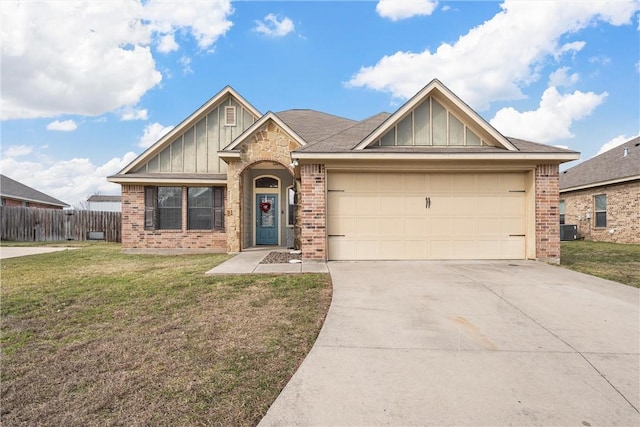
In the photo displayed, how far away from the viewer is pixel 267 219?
1392cm

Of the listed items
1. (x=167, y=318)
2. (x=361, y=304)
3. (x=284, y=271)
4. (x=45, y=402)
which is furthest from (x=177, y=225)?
(x=45, y=402)

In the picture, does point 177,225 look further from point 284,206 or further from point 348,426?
point 348,426

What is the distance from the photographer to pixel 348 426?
241 cm

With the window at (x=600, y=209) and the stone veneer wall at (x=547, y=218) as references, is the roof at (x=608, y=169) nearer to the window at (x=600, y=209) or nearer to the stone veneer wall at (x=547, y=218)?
the window at (x=600, y=209)

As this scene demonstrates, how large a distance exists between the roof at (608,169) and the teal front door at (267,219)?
16271 mm

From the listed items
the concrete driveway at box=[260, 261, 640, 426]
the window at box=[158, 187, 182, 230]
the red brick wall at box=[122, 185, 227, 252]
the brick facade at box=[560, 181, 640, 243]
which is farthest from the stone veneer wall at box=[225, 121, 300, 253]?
the brick facade at box=[560, 181, 640, 243]

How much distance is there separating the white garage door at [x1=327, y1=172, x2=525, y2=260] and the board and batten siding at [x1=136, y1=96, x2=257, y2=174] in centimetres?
621

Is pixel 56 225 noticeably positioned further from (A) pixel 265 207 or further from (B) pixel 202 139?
(A) pixel 265 207

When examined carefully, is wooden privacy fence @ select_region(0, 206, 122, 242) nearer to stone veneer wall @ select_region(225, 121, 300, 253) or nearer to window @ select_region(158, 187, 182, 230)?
window @ select_region(158, 187, 182, 230)

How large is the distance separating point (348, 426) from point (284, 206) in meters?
11.7

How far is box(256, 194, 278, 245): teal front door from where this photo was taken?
45.4 feet

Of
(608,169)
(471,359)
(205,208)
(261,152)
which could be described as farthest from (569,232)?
(471,359)

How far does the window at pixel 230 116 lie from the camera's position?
1341 centimetres

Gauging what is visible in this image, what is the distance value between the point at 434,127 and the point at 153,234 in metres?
10.5
